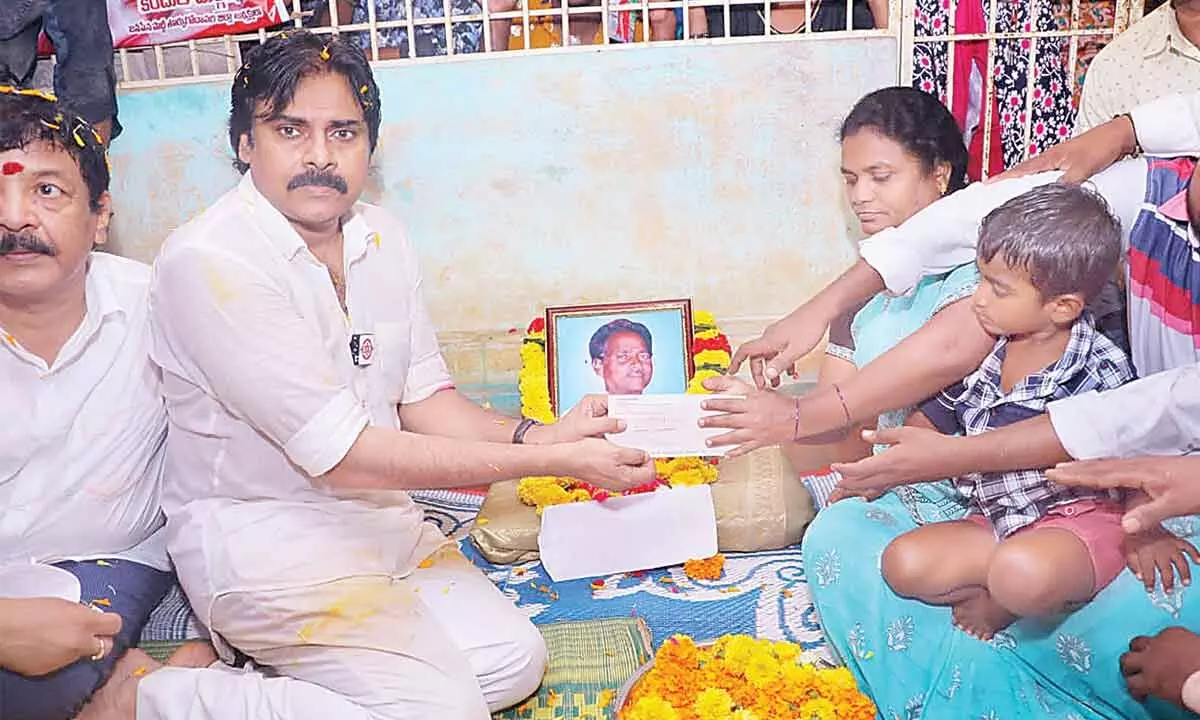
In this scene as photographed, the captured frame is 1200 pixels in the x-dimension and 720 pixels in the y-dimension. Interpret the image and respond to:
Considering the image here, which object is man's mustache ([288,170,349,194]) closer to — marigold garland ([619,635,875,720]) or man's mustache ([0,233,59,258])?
man's mustache ([0,233,59,258])

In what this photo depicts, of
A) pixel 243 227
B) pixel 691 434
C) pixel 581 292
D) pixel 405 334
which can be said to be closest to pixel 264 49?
pixel 243 227

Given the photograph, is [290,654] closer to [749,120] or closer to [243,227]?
[243,227]

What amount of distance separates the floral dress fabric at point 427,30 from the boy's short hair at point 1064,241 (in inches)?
88.4

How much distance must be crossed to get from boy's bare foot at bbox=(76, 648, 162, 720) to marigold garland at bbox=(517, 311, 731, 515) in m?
0.88

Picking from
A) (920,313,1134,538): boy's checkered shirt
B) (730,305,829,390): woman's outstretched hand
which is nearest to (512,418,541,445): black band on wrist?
(730,305,829,390): woman's outstretched hand

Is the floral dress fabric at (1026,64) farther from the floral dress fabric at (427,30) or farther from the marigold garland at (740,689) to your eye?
the marigold garland at (740,689)

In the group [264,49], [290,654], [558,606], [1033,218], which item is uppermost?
[264,49]

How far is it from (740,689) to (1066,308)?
0.83m

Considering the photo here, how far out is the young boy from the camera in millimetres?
1527

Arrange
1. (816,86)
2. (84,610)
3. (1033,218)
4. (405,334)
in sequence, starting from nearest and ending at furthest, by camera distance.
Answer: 1. (1033,218)
2. (84,610)
3. (405,334)
4. (816,86)

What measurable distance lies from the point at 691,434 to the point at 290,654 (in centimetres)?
77

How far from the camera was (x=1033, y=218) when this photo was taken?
5.08ft

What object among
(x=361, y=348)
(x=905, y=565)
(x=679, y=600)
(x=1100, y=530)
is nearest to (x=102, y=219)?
(x=361, y=348)

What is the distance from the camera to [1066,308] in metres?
1.56
